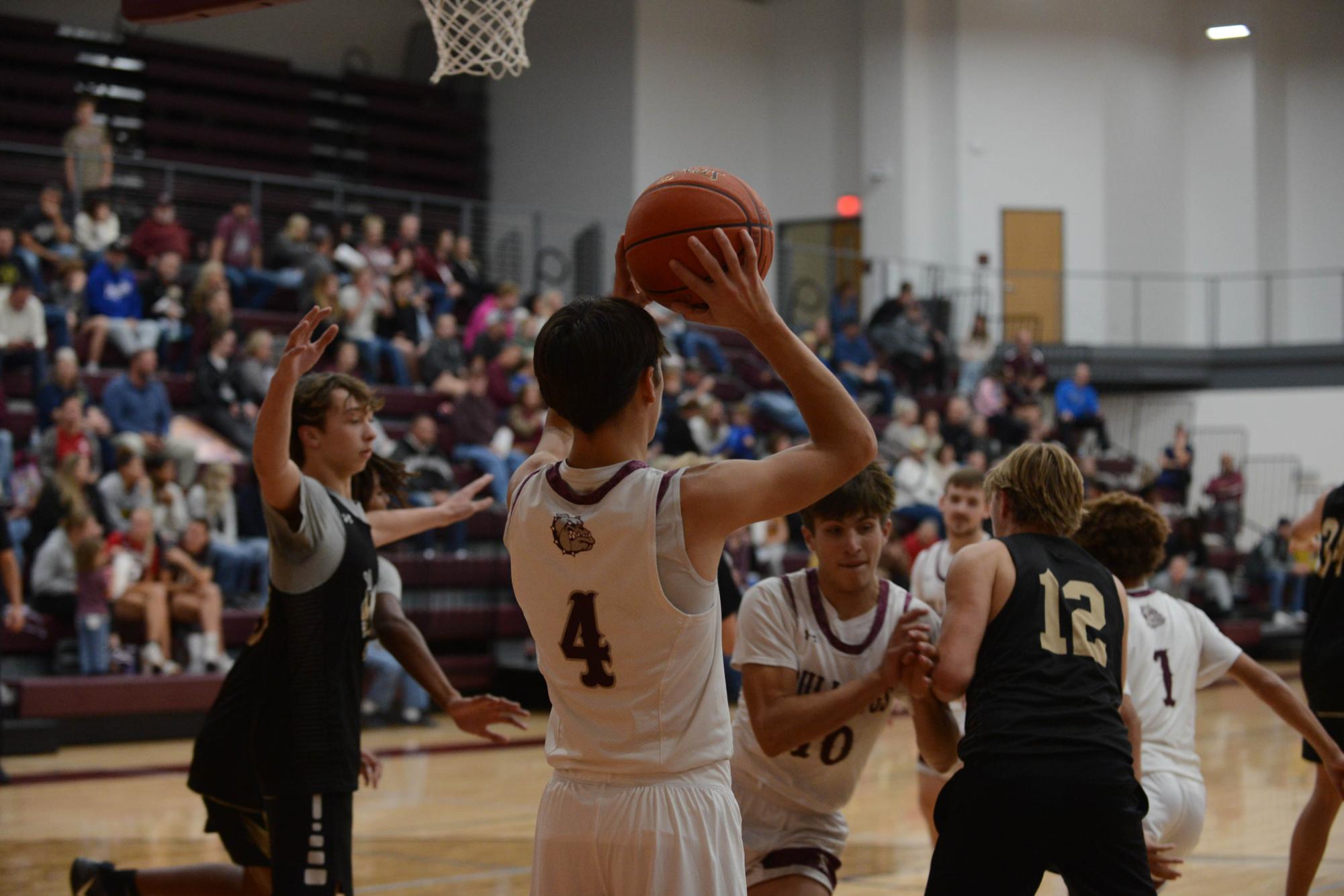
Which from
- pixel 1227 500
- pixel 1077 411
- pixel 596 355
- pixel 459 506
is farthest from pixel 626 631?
pixel 1227 500

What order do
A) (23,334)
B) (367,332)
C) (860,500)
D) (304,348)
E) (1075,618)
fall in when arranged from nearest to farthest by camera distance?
(1075,618) < (304,348) < (860,500) < (23,334) < (367,332)

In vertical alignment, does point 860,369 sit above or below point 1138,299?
below

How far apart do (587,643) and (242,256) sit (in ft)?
40.2

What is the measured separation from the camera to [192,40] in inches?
755

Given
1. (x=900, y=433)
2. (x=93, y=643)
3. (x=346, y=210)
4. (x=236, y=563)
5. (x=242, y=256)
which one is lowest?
(x=93, y=643)

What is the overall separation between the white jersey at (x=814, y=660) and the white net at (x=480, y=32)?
276 centimetres

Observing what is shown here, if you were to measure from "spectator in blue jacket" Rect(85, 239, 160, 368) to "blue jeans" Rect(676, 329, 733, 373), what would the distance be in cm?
572

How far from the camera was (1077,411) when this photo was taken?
1862 centimetres

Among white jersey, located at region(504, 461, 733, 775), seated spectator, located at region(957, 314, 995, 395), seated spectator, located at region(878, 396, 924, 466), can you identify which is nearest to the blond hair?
white jersey, located at region(504, 461, 733, 775)

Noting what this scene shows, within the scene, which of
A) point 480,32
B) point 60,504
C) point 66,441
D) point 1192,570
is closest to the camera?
point 480,32

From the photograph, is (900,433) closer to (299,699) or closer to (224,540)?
(224,540)

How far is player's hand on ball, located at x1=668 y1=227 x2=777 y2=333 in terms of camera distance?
2375 mm

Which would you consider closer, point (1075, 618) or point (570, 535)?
point (570, 535)

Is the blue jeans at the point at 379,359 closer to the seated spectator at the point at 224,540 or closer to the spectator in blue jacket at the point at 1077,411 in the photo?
the seated spectator at the point at 224,540
